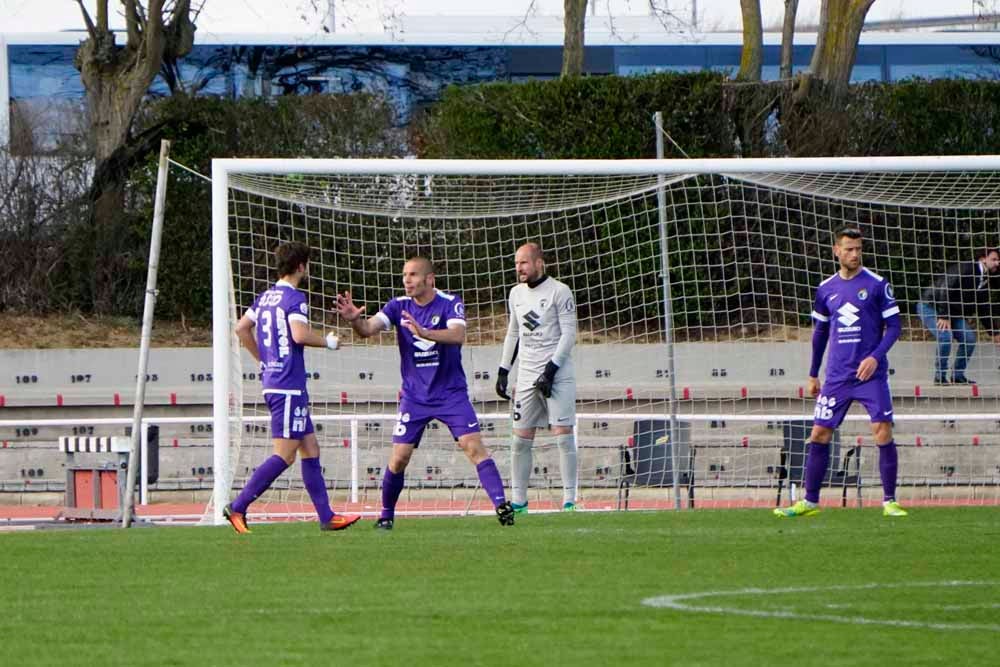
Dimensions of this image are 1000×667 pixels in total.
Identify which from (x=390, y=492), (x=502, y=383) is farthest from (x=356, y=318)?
(x=502, y=383)

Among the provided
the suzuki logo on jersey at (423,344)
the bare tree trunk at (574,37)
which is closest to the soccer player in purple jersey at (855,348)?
the suzuki logo on jersey at (423,344)

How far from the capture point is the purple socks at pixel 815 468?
1139 centimetres

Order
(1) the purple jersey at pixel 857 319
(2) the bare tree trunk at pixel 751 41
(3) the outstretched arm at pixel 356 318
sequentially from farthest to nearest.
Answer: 1. (2) the bare tree trunk at pixel 751 41
2. (1) the purple jersey at pixel 857 319
3. (3) the outstretched arm at pixel 356 318

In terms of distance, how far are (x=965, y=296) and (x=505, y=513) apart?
6177 millimetres

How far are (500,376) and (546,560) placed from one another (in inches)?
156

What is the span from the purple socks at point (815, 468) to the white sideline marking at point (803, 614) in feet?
12.5

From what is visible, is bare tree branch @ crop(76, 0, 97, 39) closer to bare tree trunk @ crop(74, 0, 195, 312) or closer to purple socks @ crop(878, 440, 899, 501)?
bare tree trunk @ crop(74, 0, 195, 312)

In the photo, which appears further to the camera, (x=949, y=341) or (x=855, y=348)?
(x=949, y=341)

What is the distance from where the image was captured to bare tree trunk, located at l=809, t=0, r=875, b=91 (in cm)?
2117

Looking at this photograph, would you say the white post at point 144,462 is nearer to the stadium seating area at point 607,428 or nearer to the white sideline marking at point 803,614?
the stadium seating area at point 607,428

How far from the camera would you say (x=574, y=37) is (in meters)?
22.8

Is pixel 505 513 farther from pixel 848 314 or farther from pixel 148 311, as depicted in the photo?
pixel 148 311

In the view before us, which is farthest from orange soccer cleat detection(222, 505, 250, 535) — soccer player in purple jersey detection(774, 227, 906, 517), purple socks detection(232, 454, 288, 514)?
soccer player in purple jersey detection(774, 227, 906, 517)

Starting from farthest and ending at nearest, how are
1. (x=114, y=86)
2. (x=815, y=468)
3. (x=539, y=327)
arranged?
(x=114, y=86) < (x=539, y=327) < (x=815, y=468)
